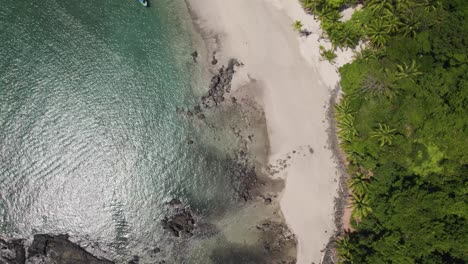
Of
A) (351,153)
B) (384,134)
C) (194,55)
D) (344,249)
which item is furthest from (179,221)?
(384,134)

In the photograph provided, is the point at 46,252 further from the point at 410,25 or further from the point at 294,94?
the point at 410,25

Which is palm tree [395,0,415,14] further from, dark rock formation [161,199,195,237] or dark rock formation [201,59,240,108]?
dark rock formation [161,199,195,237]

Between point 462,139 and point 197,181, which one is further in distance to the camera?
point 197,181

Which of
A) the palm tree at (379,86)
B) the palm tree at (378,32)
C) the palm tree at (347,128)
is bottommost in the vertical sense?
the palm tree at (347,128)

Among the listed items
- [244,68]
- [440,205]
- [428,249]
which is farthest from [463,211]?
[244,68]

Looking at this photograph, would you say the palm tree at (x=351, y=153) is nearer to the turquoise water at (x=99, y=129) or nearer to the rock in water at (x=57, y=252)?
the turquoise water at (x=99, y=129)

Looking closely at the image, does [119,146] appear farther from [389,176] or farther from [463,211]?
[463,211]

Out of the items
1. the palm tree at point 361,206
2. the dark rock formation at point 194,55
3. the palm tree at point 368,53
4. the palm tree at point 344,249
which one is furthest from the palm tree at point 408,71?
the dark rock formation at point 194,55
